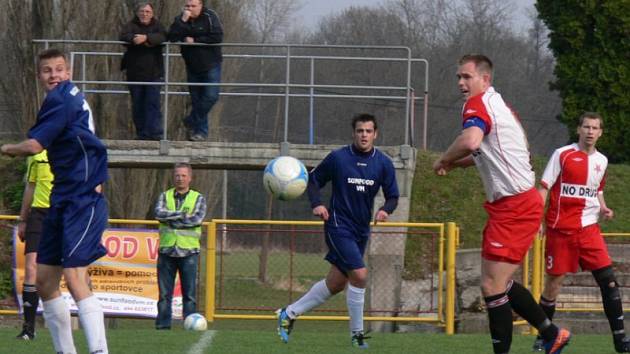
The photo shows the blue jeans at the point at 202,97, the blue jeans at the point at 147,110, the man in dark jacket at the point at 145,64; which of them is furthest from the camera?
the blue jeans at the point at 147,110

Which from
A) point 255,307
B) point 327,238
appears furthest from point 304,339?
point 255,307

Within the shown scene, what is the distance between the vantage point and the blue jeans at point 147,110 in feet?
55.3

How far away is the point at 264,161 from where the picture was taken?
1706 centimetres

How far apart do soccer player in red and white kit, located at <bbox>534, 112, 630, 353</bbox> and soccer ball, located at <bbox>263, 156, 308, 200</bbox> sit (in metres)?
2.25

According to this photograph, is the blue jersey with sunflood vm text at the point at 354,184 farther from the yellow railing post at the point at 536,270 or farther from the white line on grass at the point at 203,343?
the yellow railing post at the point at 536,270

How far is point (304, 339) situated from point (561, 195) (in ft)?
9.05

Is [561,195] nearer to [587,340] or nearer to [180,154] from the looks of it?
[587,340]

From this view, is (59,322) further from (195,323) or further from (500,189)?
(195,323)

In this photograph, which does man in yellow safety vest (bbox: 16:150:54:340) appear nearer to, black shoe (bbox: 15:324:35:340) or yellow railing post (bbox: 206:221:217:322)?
black shoe (bbox: 15:324:35:340)

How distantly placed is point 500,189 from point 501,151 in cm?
25

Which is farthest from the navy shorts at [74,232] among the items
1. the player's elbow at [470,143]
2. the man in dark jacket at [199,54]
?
the man in dark jacket at [199,54]

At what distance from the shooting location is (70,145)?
721 cm

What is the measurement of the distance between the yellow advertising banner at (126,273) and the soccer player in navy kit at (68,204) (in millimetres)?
7662

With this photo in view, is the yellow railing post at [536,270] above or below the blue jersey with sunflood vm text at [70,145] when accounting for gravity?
below
